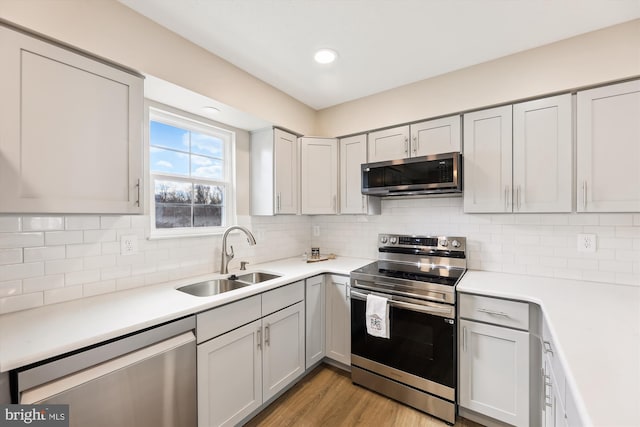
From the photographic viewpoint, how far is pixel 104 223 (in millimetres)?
1701

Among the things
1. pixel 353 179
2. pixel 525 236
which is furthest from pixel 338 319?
pixel 525 236

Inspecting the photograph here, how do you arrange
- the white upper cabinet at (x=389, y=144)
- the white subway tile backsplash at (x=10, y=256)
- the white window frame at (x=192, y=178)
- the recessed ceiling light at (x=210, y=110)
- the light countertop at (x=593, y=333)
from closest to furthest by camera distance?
the light countertop at (x=593, y=333) < the white subway tile backsplash at (x=10, y=256) < the white window frame at (x=192, y=178) < the recessed ceiling light at (x=210, y=110) < the white upper cabinet at (x=389, y=144)

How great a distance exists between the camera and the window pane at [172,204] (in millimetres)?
2074

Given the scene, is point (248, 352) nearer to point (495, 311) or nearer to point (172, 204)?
point (172, 204)

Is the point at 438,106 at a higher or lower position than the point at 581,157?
higher

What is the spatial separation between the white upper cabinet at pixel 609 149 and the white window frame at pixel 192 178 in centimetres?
263

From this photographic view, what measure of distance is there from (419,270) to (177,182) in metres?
2.16

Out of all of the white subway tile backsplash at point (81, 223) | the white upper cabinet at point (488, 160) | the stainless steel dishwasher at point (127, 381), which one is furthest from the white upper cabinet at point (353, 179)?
the white subway tile backsplash at point (81, 223)

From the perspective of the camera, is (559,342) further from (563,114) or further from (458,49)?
(458,49)

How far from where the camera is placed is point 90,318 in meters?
1.31

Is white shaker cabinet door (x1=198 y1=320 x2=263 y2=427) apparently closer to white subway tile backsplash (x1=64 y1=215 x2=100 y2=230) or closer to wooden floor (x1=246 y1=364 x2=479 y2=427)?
wooden floor (x1=246 y1=364 x2=479 y2=427)

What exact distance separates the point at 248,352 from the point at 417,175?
5.90 ft

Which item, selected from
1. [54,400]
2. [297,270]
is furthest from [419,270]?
[54,400]

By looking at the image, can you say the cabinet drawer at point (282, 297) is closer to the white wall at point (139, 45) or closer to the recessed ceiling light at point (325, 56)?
the white wall at point (139, 45)
